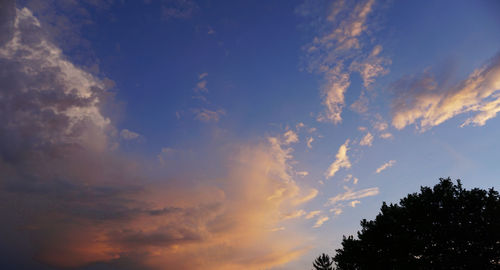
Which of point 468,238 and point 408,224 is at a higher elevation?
point 408,224

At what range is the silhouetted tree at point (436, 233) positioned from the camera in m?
28.5

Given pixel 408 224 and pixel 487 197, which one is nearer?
pixel 487 197

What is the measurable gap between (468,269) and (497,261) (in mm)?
2949

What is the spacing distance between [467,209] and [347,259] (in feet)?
58.3

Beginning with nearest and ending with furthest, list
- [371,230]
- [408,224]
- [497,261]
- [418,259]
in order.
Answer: [497,261]
[418,259]
[408,224]
[371,230]

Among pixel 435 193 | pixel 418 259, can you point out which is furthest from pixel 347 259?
pixel 435 193

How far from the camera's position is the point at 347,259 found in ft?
131

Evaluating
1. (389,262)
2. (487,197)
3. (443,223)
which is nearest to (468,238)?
(443,223)

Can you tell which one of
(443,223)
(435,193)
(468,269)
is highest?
(435,193)

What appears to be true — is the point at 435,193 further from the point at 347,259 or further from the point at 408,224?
the point at 347,259

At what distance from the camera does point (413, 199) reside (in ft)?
114

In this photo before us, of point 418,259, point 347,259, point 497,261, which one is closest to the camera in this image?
point 497,261

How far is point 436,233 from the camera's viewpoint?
31.3 meters

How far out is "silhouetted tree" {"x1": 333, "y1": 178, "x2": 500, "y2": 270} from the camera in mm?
28531
